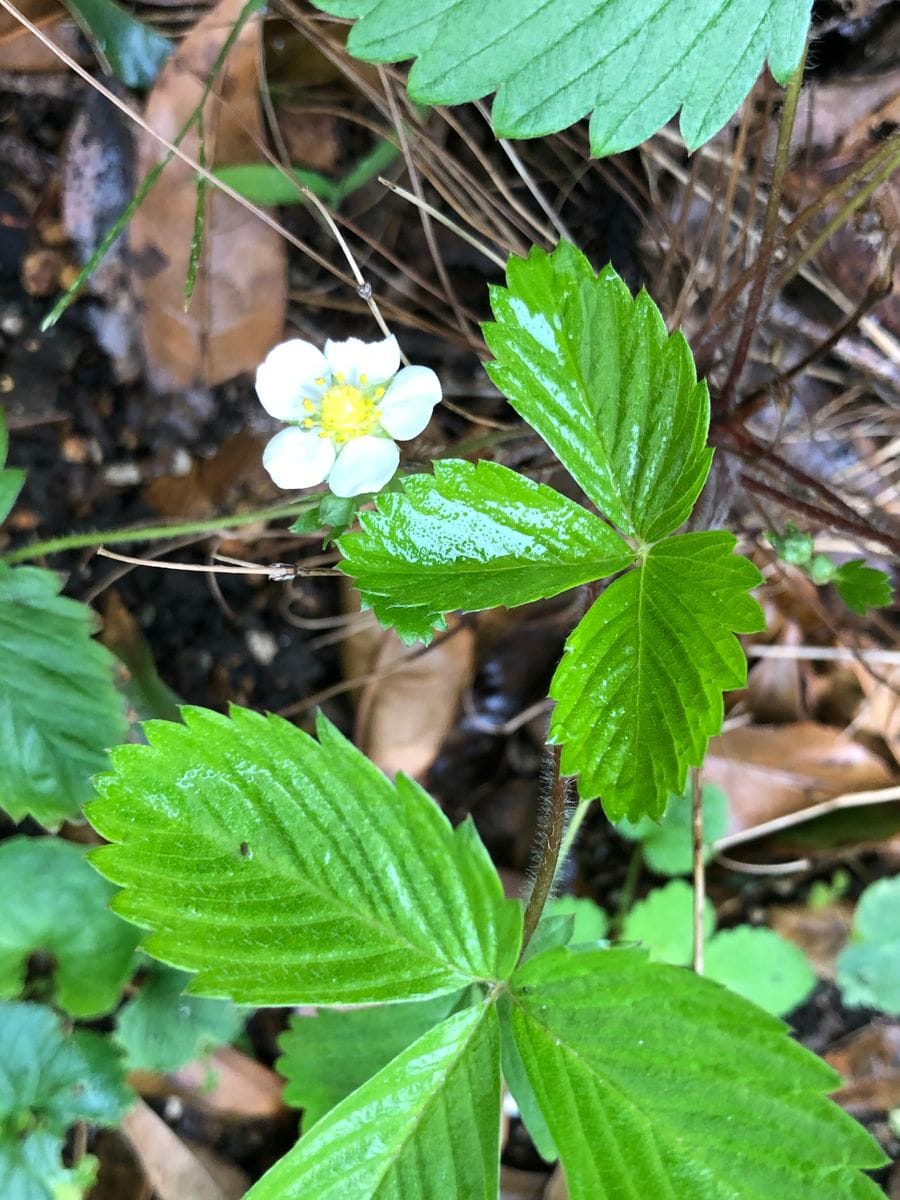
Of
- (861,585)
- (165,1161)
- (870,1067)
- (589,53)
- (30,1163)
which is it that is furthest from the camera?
(870,1067)

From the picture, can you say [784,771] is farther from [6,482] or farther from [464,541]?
[6,482]

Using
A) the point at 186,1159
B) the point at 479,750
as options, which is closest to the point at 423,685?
the point at 479,750

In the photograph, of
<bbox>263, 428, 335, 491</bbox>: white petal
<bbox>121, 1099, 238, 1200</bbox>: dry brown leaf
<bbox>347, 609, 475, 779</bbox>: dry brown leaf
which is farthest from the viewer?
<bbox>347, 609, 475, 779</bbox>: dry brown leaf

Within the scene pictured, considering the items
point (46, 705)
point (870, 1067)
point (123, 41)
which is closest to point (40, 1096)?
→ point (46, 705)

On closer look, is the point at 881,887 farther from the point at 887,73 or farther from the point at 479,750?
the point at 887,73

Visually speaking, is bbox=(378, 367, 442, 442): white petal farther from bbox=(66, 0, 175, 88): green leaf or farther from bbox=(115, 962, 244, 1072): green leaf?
bbox=(115, 962, 244, 1072): green leaf

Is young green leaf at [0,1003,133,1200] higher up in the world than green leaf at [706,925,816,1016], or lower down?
lower down

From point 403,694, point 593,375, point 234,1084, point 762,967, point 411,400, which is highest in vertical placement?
point 593,375

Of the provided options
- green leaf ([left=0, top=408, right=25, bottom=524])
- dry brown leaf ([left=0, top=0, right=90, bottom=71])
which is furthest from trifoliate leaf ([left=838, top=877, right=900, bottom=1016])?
dry brown leaf ([left=0, top=0, right=90, bottom=71])

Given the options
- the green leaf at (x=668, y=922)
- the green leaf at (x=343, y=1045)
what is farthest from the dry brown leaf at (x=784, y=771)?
the green leaf at (x=343, y=1045)
